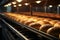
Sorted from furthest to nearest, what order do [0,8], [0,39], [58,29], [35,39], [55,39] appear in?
[0,8] < [0,39] < [35,39] < [58,29] < [55,39]

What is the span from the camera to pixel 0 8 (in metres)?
29.3

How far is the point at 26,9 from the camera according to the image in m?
21.7

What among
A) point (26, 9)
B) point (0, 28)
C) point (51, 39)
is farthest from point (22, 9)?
point (51, 39)

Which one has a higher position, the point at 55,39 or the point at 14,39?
Answer: the point at 55,39

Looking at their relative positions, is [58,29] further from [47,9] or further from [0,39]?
[47,9]

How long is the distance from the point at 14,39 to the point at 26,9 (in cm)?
1850

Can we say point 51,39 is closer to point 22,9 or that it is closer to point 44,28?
point 44,28

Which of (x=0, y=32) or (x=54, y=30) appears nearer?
(x=54, y=30)

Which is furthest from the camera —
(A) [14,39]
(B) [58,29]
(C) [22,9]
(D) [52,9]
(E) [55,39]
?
(C) [22,9]

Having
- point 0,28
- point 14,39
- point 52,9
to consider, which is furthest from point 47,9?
point 14,39

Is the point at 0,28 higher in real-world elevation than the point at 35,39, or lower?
lower

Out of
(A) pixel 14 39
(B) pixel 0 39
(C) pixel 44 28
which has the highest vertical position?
(C) pixel 44 28

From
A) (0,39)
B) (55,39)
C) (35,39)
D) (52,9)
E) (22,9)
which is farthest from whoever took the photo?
(22,9)

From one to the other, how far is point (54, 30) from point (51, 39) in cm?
44
